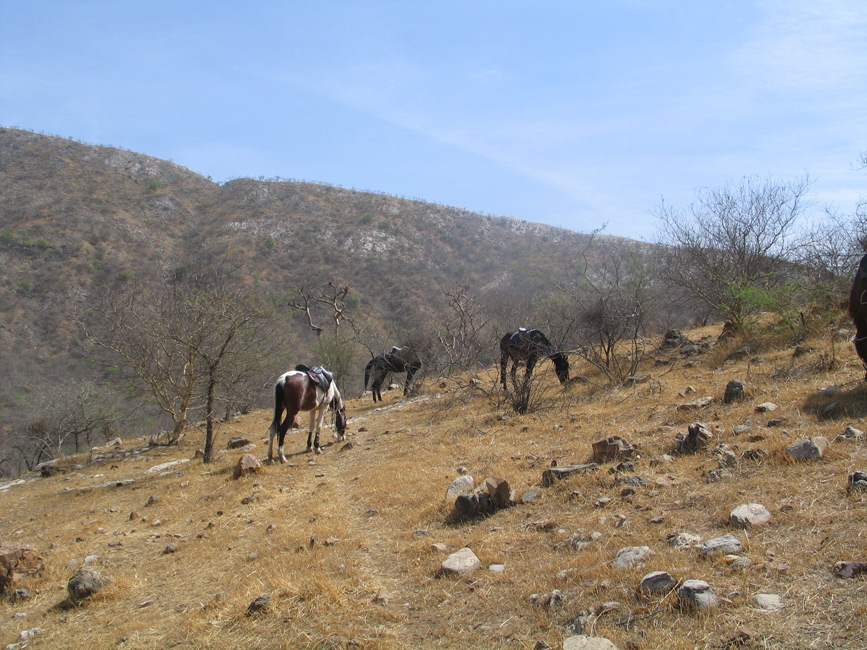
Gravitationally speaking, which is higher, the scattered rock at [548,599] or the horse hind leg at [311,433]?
the scattered rock at [548,599]

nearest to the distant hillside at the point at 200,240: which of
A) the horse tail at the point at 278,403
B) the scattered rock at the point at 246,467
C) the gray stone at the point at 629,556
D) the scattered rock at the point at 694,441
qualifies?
the horse tail at the point at 278,403

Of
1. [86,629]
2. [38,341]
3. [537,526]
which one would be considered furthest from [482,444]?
[38,341]

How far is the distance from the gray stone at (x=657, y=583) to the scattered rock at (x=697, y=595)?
0.26 ft

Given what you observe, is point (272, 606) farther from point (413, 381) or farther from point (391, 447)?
point (413, 381)

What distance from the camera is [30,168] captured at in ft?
163

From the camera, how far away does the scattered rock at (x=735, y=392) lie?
22.7 feet

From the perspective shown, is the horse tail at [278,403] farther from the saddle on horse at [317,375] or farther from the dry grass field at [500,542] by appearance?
the dry grass field at [500,542]

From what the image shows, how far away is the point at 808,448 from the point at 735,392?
263cm

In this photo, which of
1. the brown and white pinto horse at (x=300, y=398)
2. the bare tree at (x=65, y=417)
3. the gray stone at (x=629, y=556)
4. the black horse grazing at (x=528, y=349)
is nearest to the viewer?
the gray stone at (x=629, y=556)

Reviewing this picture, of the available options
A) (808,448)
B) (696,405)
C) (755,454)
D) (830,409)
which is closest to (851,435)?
(808,448)

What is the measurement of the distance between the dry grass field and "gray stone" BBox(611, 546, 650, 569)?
6cm

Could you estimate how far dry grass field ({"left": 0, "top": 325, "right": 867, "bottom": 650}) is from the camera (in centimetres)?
305

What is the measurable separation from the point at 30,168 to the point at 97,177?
5.31 meters

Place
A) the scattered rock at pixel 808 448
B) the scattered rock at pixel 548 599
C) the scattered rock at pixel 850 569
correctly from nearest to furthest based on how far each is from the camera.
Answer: the scattered rock at pixel 850 569 < the scattered rock at pixel 548 599 < the scattered rock at pixel 808 448
